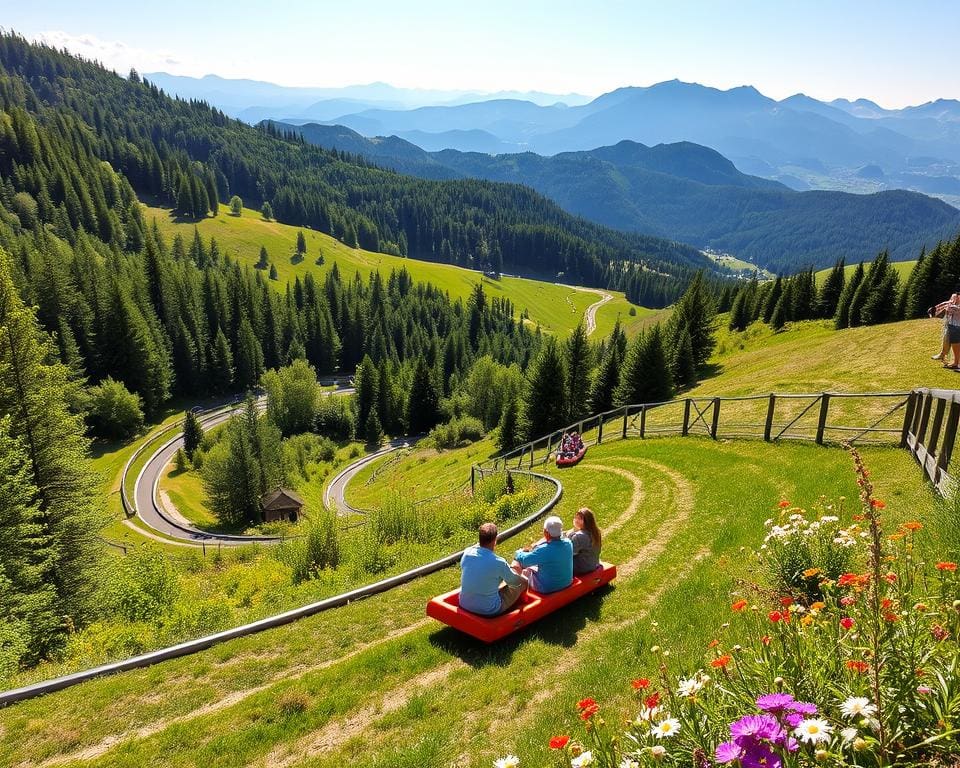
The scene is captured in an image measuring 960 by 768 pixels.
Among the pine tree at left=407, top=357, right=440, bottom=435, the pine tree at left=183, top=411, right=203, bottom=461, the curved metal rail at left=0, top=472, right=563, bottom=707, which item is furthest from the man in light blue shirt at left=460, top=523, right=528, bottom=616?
the pine tree at left=407, top=357, right=440, bottom=435

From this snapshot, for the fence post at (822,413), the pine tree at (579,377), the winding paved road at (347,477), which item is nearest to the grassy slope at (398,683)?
the fence post at (822,413)

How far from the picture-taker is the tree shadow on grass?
8820mm

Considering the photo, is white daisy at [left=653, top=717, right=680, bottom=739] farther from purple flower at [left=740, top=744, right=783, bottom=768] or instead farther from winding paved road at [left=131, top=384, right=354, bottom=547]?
winding paved road at [left=131, top=384, right=354, bottom=547]

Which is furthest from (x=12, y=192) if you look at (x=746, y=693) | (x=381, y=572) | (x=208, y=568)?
(x=746, y=693)

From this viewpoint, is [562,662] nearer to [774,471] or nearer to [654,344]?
[774,471]

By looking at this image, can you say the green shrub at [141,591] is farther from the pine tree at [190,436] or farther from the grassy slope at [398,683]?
the pine tree at [190,436]

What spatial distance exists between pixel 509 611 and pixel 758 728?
6734 millimetres

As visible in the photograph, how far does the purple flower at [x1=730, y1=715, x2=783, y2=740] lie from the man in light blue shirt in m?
6.05

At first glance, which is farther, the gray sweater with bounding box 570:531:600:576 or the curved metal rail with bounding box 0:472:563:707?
the gray sweater with bounding box 570:531:600:576

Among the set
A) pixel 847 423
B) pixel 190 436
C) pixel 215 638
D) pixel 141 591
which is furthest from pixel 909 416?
pixel 190 436

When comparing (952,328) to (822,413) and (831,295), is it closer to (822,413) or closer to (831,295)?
(822,413)

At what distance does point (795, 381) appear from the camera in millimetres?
29250

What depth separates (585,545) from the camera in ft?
33.7

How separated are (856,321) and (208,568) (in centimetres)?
6189
